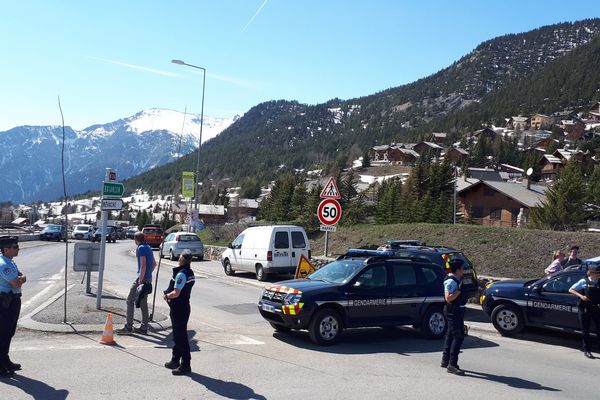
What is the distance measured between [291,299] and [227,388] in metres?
3.25

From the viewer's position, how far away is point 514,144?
5192 inches

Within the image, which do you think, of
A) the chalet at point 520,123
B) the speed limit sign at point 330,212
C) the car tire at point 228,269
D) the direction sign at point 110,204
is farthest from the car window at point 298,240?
the chalet at point 520,123

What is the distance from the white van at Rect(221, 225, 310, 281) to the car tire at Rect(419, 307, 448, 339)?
1037 cm

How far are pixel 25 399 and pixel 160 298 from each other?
9791 mm

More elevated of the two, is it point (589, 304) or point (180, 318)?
point (589, 304)

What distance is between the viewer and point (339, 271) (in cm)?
1134

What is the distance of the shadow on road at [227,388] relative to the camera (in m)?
6.90

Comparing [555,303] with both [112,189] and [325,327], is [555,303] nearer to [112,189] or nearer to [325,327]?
[325,327]

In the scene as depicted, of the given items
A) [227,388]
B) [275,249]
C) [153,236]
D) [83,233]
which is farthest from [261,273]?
[83,233]

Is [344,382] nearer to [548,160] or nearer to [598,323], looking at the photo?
[598,323]

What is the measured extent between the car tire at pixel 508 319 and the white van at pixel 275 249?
32.6 ft

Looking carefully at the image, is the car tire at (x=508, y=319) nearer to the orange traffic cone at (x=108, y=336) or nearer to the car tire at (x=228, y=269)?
the orange traffic cone at (x=108, y=336)

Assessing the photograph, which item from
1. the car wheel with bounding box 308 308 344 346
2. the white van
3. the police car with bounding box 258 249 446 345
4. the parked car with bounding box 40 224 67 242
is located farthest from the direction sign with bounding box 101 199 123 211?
the parked car with bounding box 40 224 67 242

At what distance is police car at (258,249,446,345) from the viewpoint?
10219 millimetres
